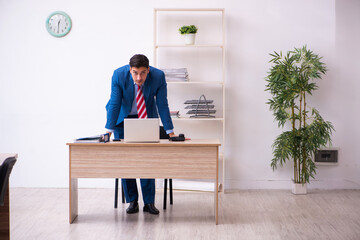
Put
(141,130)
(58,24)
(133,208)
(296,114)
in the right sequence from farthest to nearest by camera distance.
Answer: (58,24) < (296,114) < (133,208) < (141,130)

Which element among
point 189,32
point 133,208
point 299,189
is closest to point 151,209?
point 133,208

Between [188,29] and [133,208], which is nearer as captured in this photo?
[133,208]

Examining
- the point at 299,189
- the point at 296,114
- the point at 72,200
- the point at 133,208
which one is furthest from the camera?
the point at 296,114

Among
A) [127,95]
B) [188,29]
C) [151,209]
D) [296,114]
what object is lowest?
[151,209]

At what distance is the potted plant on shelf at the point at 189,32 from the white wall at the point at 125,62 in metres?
0.37

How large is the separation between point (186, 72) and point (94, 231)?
2.19 metres

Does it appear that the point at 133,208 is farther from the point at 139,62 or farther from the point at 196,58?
the point at 196,58

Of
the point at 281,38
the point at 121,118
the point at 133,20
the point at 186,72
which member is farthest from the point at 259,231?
the point at 133,20

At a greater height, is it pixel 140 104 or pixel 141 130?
pixel 140 104

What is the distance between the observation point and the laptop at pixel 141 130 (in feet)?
11.2

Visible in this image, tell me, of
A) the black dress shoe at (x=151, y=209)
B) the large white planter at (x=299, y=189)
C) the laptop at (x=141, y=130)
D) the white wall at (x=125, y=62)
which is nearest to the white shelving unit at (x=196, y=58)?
the white wall at (x=125, y=62)

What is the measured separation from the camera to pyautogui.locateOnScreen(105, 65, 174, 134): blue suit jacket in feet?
12.5

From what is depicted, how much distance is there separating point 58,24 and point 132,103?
73.9 inches

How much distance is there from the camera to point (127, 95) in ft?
12.6
